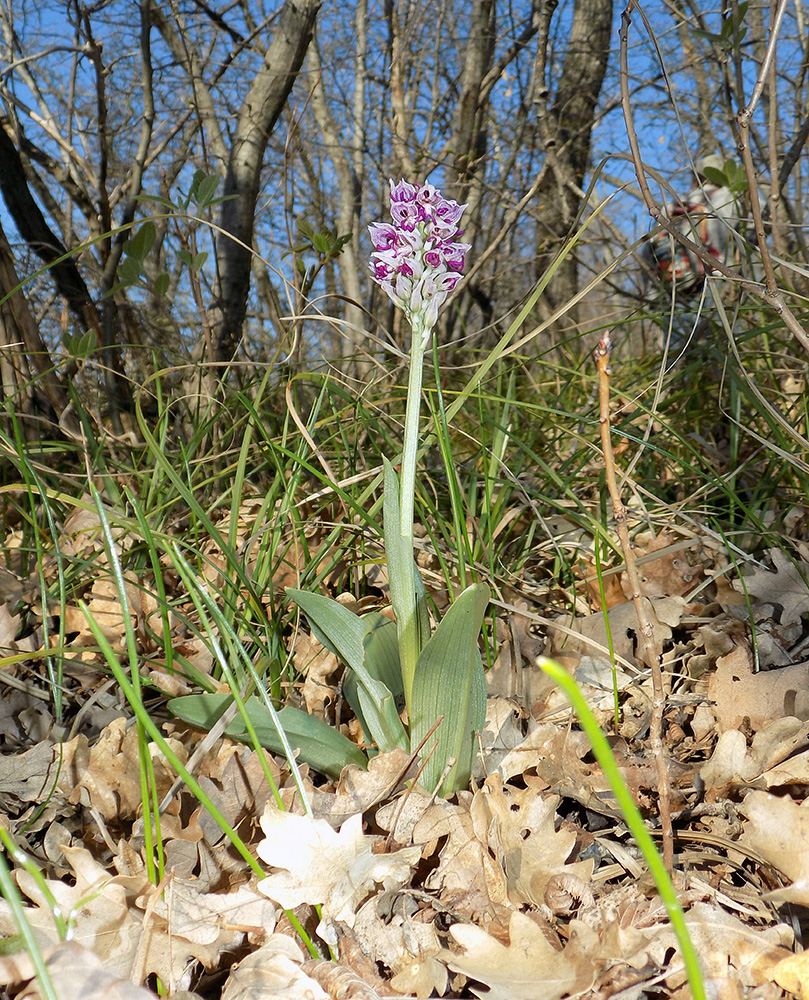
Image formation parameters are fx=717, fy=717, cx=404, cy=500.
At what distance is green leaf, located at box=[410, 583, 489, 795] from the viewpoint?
920 millimetres

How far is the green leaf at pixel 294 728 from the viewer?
105cm

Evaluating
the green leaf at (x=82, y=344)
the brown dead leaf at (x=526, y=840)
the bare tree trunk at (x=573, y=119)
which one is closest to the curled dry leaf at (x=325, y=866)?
the brown dead leaf at (x=526, y=840)

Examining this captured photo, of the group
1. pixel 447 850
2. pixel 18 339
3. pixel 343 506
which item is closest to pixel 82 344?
pixel 18 339

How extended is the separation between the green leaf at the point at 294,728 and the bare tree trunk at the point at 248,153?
5.48ft

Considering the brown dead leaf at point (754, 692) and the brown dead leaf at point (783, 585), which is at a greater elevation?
the brown dead leaf at point (783, 585)

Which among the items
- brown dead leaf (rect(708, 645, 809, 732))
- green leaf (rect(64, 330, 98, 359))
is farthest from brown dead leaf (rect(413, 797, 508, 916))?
green leaf (rect(64, 330, 98, 359))

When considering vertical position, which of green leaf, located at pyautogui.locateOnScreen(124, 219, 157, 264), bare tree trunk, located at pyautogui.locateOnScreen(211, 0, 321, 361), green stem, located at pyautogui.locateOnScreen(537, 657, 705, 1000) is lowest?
green stem, located at pyautogui.locateOnScreen(537, 657, 705, 1000)

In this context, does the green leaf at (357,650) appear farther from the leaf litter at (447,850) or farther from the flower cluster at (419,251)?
the flower cluster at (419,251)

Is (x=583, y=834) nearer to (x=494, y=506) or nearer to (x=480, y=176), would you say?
(x=494, y=506)

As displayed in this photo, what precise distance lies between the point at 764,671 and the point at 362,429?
1.24m

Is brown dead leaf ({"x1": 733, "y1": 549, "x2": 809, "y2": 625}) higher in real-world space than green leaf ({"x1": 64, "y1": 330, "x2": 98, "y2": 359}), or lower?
lower

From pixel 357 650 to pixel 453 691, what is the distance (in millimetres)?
174

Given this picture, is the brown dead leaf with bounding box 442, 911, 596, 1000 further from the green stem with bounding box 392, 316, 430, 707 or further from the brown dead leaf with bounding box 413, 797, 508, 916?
the green stem with bounding box 392, 316, 430, 707

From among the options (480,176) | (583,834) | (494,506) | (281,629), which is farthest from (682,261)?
(583,834)
